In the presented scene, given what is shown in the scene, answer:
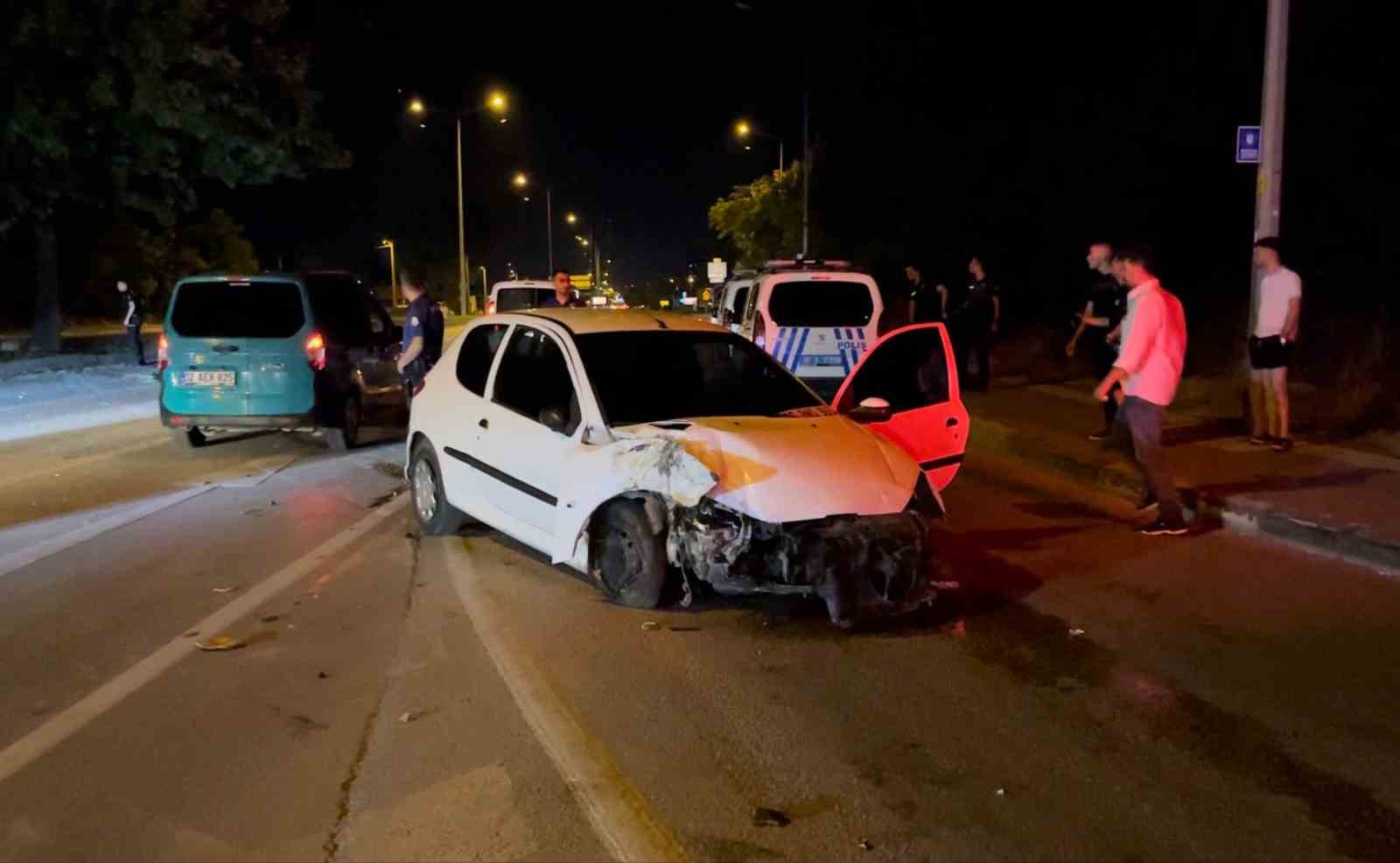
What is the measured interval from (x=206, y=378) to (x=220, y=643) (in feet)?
22.9

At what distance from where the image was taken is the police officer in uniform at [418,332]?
487 inches

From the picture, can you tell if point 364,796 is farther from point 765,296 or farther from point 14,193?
point 14,193

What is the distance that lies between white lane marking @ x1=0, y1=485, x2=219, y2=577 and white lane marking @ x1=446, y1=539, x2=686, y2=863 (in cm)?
347

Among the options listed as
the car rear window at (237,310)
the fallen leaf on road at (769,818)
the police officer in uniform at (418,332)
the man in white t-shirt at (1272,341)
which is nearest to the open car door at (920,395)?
the fallen leaf on road at (769,818)

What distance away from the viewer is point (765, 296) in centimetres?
1518

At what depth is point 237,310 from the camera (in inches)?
516

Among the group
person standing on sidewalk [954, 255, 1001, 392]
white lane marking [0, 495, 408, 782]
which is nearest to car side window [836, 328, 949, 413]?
white lane marking [0, 495, 408, 782]

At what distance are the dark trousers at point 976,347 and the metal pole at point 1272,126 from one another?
216 inches

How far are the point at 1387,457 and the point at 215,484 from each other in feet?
33.6

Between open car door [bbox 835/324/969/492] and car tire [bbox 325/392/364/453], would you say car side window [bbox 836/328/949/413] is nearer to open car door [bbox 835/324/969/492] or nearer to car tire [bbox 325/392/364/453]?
open car door [bbox 835/324/969/492]

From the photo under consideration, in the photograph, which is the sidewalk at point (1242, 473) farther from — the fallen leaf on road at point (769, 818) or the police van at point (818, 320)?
the fallen leaf on road at point (769, 818)

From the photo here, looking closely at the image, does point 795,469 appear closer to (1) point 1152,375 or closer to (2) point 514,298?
(1) point 1152,375

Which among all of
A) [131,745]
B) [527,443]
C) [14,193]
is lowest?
[131,745]

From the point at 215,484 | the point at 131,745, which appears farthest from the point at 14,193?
the point at 131,745
